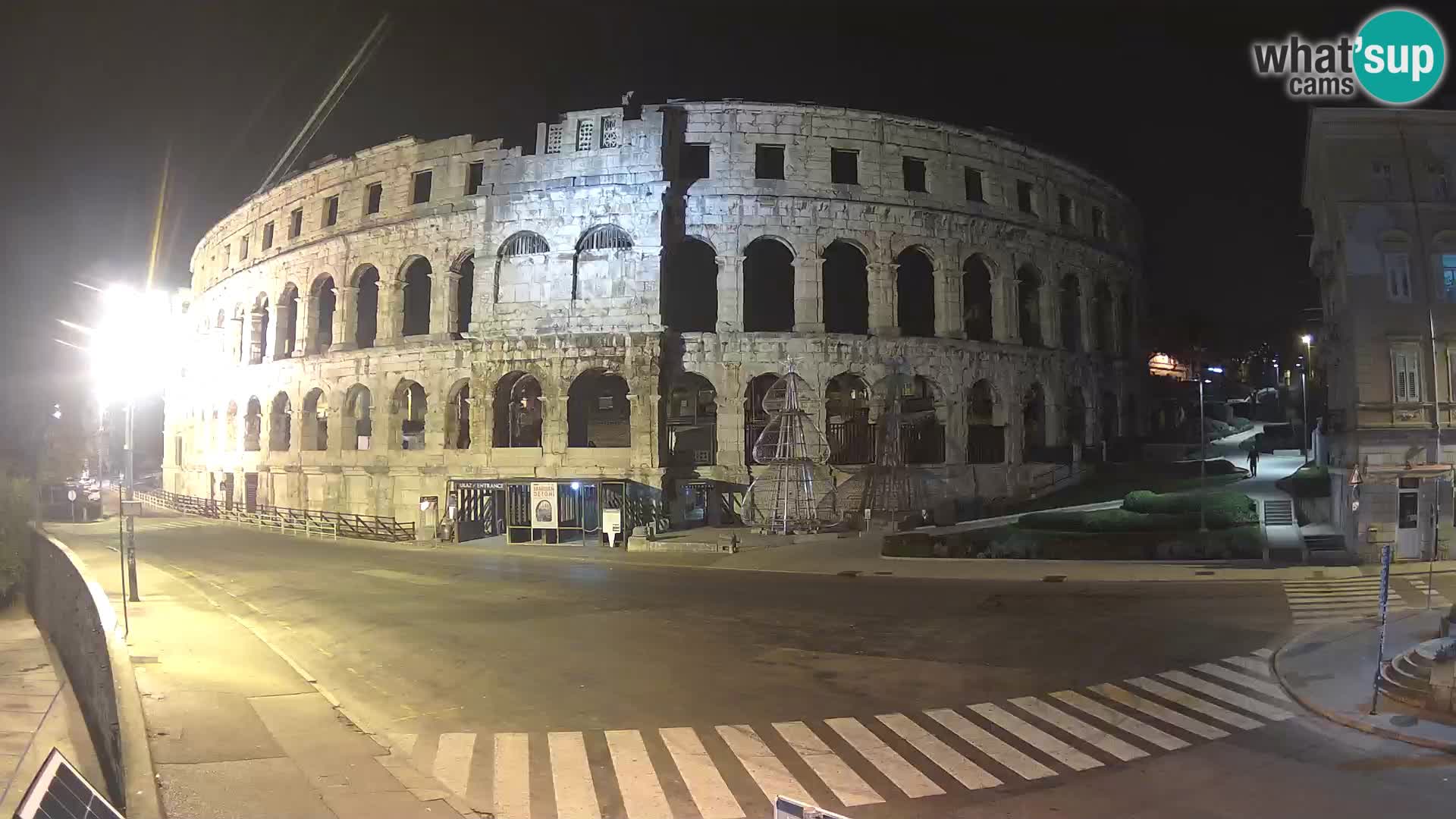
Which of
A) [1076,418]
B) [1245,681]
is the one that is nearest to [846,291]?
[1076,418]

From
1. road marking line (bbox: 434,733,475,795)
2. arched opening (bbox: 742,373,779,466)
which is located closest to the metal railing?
arched opening (bbox: 742,373,779,466)

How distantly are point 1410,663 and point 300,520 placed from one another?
47567mm

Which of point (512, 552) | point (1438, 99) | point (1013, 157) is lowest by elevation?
point (512, 552)

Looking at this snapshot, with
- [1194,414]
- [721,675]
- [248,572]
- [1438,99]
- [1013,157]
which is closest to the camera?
[721,675]

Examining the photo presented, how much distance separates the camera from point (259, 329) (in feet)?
184

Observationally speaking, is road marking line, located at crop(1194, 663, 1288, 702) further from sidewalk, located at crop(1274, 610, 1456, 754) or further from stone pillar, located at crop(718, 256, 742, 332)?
stone pillar, located at crop(718, 256, 742, 332)

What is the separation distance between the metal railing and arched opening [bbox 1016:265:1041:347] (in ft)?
110

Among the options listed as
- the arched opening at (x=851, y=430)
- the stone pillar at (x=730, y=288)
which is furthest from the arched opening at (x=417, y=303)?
the arched opening at (x=851, y=430)

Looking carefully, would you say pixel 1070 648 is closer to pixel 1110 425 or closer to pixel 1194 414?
pixel 1110 425

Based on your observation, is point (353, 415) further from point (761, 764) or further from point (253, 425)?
point (761, 764)

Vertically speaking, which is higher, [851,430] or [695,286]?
[695,286]

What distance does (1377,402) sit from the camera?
2864 centimetres

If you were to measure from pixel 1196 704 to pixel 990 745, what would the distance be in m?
4.00

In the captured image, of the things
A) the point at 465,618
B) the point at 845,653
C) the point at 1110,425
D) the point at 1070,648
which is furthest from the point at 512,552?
the point at 1110,425
